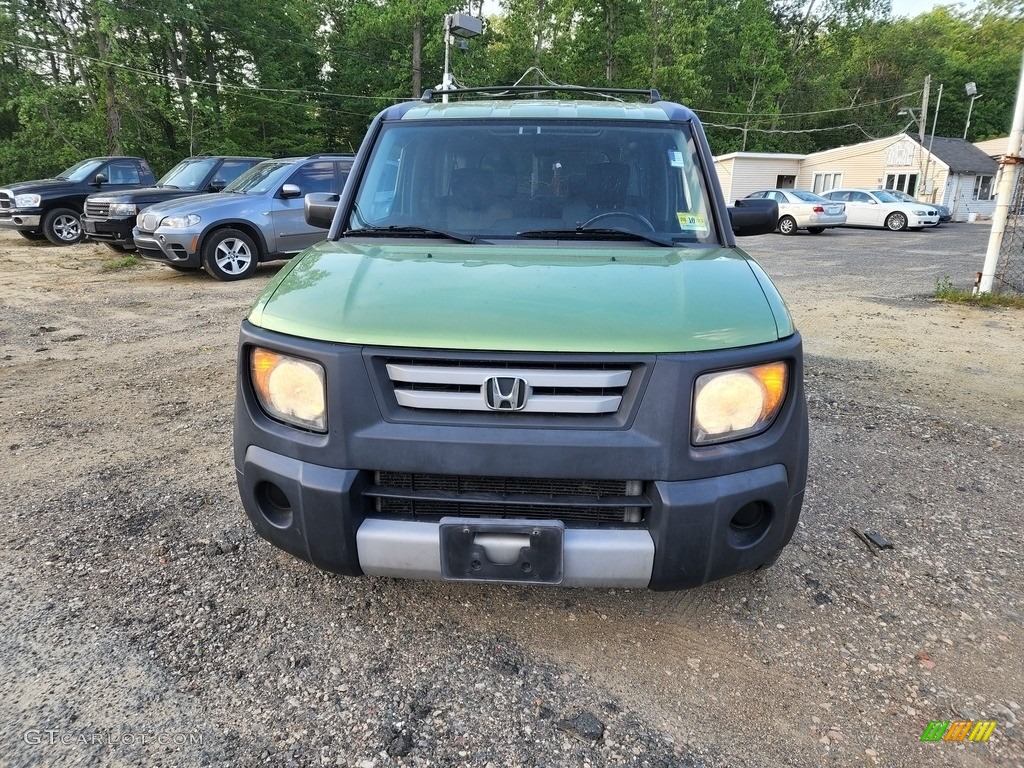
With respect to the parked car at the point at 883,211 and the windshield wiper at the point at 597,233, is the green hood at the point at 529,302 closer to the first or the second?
the windshield wiper at the point at 597,233

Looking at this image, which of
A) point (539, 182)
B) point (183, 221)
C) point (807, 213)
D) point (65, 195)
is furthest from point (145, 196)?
point (807, 213)

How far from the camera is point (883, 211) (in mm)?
25578

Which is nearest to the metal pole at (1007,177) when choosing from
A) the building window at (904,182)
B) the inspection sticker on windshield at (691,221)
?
the inspection sticker on windshield at (691,221)

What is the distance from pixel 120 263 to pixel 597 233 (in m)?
11.6

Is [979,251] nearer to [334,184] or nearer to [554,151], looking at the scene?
[334,184]

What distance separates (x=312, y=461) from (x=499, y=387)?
63 centimetres

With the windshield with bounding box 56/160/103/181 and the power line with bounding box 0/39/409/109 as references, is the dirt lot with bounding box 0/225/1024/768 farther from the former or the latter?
the power line with bounding box 0/39/409/109

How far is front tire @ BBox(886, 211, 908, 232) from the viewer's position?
25109 mm

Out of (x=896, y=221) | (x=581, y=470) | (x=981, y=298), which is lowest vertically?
(x=896, y=221)

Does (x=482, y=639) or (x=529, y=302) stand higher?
(x=529, y=302)

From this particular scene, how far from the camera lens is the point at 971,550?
3.06 meters

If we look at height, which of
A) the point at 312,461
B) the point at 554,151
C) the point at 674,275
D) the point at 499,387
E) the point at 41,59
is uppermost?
the point at 41,59

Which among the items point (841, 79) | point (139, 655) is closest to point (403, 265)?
point (139, 655)

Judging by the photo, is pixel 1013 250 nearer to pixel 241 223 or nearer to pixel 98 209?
pixel 241 223
